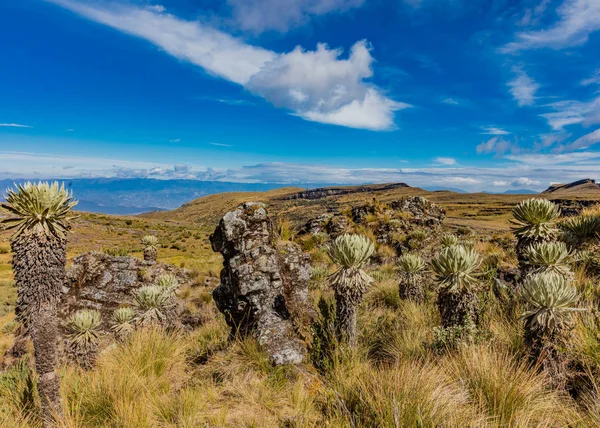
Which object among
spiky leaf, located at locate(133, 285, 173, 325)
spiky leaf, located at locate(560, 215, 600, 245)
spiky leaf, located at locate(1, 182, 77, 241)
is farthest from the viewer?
spiky leaf, located at locate(133, 285, 173, 325)

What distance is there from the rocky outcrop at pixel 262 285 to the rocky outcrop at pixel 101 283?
5.20 metres

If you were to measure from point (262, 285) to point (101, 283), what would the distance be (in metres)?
6.95

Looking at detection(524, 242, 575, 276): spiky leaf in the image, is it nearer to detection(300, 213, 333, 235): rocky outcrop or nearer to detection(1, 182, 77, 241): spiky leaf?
detection(1, 182, 77, 241): spiky leaf

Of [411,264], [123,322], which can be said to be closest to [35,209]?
[123,322]

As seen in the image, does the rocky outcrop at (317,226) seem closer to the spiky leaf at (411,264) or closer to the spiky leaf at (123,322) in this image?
the spiky leaf at (411,264)

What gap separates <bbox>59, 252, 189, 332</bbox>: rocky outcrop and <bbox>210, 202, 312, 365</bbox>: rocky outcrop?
17.1ft

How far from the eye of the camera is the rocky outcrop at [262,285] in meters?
5.72

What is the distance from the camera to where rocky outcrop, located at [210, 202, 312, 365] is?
5723 mm

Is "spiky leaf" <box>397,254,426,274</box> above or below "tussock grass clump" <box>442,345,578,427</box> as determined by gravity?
above

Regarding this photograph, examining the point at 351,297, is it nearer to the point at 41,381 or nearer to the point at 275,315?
the point at 275,315

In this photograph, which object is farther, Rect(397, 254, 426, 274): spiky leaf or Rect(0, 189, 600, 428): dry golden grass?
Rect(397, 254, 426, 274): spiky leaf

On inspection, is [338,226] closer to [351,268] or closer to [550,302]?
[351,268]

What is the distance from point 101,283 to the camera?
10.1 meters

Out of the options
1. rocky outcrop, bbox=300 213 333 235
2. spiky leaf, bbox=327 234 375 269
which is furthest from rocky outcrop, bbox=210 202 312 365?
rocky outcrop, bbox=300 213 333 235
